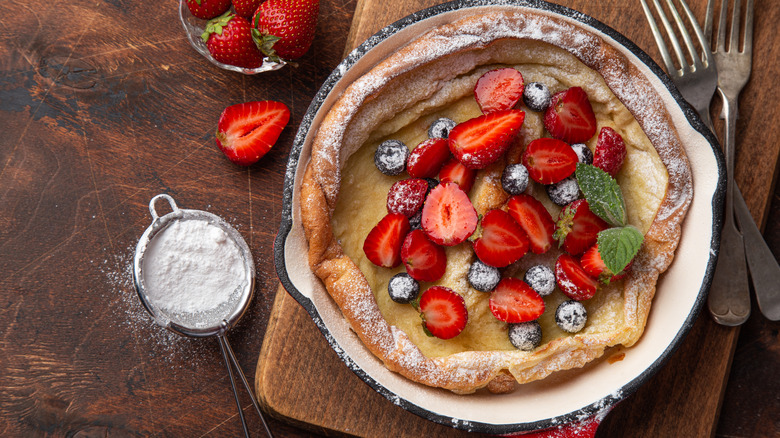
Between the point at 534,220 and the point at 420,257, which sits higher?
the point at 534,220

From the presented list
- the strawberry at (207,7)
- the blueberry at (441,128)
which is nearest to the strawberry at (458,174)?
the blueberry at (441,128)

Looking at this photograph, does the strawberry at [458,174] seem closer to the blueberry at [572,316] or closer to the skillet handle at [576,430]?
the blueberry at [572,316]

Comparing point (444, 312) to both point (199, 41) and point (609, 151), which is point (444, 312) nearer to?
point (609, 151)

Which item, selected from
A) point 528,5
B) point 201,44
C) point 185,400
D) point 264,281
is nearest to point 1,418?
point 185,400

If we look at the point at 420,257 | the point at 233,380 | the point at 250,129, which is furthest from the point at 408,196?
the point at 233,380

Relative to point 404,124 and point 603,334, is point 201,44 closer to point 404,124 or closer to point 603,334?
point 404,124

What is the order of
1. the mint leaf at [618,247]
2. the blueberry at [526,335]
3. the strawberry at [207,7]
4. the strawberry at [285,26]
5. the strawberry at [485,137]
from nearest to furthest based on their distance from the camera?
the mint leaf at [618,247] < the strawberry at [485,137] < the blueberry at [526,335] < the strawberry at [285,26] < the strawberry at [207,7]
